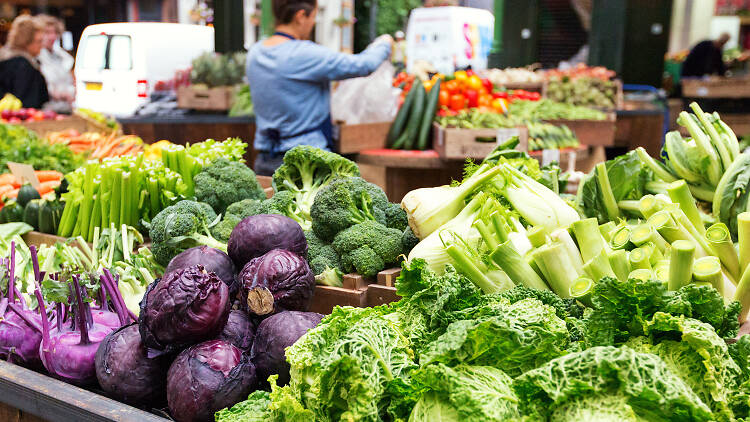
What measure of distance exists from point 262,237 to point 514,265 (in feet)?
2.51

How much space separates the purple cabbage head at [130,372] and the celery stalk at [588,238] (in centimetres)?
106

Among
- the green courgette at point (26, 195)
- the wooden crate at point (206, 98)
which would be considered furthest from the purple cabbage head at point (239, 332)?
the wooden crate at point (206, 98)

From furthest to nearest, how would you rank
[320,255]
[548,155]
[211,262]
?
[548,155] → [320,255] → [211,262]

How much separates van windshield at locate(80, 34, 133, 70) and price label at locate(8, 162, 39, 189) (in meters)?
4.00

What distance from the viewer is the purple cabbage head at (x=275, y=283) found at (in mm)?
1637

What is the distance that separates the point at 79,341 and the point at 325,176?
1111 mm

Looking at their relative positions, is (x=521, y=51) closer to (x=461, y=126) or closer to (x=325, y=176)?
(x=461, y=126)

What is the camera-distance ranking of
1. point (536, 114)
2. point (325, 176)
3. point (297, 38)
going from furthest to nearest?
point (536, 114), point (297, 38), point (325, 176)

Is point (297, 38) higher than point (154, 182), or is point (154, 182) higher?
point (297, 38)

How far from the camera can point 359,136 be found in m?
4.59

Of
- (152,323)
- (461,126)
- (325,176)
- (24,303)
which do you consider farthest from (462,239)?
(461,126)

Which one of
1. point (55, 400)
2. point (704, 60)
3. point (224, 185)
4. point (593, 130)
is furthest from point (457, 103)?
point (704, 60)

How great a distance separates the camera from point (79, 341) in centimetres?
161

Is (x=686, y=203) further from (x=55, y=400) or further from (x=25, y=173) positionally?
(x=25, y=173)
